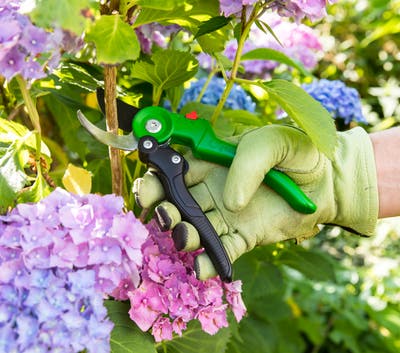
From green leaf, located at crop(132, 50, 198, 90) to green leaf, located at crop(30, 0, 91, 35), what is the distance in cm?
33

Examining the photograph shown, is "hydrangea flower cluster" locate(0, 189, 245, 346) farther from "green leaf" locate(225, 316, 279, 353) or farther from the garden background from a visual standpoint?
"green leaf" locate(225, 316, 279, 353)

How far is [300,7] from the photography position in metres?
0.94

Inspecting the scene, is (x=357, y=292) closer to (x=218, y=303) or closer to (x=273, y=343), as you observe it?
(x=273, y=343)

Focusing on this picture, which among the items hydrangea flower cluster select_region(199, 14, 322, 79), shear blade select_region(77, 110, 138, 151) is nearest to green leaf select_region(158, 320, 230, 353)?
shear blade select_region(77, 110, 138, 151)

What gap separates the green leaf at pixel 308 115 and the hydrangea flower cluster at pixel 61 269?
0.25 metres

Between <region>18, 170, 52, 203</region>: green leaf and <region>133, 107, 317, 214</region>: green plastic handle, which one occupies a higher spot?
<region>133, 107, 317, 214</region>: green plastic handle

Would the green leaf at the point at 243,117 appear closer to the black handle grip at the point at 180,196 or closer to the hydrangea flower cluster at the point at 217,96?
the hydrangea flower cluster at the point at 217,96

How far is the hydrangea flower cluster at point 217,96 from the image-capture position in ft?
5.43

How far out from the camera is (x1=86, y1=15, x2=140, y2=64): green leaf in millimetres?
837

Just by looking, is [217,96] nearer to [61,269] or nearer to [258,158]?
[258,158]

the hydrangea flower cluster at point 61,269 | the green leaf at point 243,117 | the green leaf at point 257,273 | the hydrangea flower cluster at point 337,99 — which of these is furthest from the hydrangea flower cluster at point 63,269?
the hydrangea flower cluster at point 337,99

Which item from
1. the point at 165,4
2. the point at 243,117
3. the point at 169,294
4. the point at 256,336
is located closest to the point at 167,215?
the point at 169,294

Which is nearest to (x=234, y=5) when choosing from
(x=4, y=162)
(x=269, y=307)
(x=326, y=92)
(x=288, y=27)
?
(x=4, y=162)

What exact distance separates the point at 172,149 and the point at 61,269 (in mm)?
232
